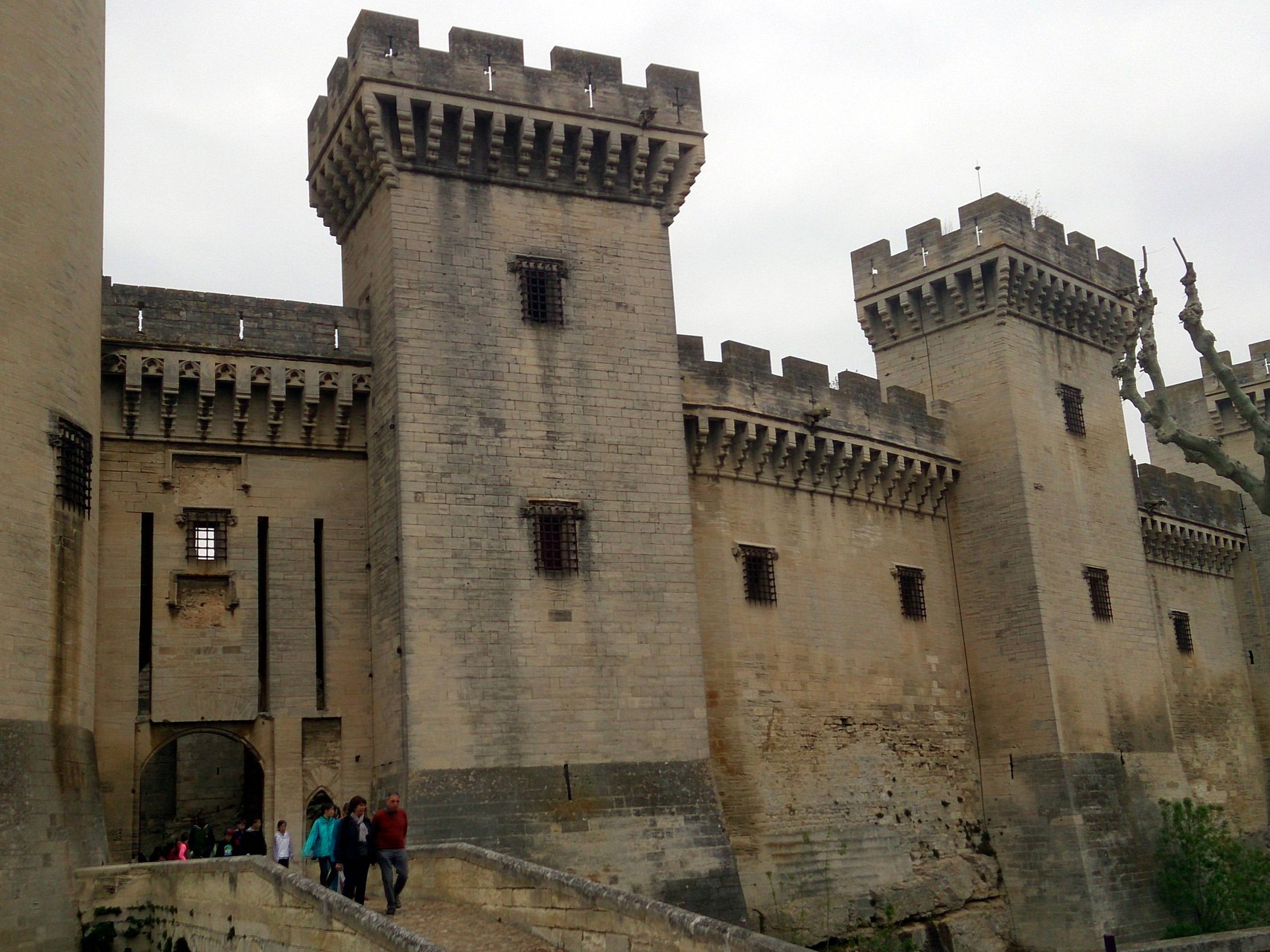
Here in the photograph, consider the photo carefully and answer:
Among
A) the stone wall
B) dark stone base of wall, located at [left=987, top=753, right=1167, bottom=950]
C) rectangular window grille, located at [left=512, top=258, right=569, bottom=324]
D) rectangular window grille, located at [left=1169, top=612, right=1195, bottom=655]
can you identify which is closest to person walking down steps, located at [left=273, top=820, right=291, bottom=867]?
the stone wall

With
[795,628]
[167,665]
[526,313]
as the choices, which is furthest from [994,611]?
[167,665]

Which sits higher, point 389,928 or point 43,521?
point 43,521

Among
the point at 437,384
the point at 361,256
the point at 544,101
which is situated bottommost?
the point at 437,384

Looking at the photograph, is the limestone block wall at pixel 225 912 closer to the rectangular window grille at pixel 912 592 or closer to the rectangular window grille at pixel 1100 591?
the rectangular window grille at pixel 912 592

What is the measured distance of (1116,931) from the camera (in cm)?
2508

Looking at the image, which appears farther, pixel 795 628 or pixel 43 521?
pixel 795 628

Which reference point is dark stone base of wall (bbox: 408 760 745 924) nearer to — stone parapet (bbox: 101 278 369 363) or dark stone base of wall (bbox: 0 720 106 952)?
dark stone base of wall (bbox: 0 720 106 952)

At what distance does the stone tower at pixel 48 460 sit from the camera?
52.6 feet

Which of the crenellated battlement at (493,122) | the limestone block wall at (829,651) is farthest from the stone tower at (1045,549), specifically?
the crenellated battlement at (493,122)

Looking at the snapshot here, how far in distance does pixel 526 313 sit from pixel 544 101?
3.26 meters

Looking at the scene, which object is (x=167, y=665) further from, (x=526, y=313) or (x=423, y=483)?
(x=526, y=313)

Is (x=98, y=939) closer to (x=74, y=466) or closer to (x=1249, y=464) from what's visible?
(x=74, y=466)

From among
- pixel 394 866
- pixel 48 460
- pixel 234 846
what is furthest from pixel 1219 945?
pixel 48 460

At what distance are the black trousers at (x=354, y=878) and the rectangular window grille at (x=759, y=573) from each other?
33.3 ft
